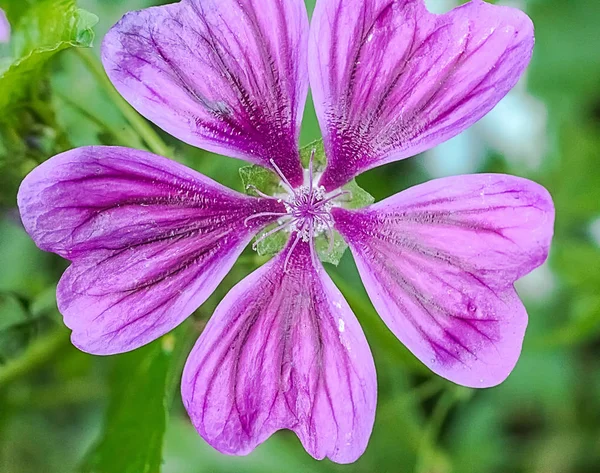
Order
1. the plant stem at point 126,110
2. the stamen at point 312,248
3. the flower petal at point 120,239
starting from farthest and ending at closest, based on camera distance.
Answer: the plant stem at point 126,110 → the stamen at point 312,248 → the flower petal at point 120,239

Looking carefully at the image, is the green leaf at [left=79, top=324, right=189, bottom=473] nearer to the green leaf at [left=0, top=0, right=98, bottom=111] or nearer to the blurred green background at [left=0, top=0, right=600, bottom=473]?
the blurred green background at [left=0, top=0, right=600, bottom=473]

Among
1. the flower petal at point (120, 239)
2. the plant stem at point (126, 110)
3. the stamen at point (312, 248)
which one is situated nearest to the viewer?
the flower petal at point (120, 239)

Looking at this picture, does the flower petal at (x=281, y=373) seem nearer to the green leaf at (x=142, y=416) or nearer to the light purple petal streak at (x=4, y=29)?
the green leaf at (x=142, y=416)

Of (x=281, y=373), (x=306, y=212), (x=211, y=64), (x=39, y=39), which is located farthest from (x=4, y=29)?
(x=281, y=373)

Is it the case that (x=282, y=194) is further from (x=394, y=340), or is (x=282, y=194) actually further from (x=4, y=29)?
(x=4, y=29)

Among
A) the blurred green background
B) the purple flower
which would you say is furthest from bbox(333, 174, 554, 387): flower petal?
the blurred green background

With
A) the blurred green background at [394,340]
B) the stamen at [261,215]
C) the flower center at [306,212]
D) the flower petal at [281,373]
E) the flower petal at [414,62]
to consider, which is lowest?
the blurred green background at [394,340]

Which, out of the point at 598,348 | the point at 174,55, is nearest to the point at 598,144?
the point at 598,348

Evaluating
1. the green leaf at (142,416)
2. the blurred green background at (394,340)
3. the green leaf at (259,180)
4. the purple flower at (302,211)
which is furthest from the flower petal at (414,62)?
the green leaf at (142,416)
